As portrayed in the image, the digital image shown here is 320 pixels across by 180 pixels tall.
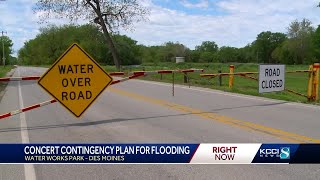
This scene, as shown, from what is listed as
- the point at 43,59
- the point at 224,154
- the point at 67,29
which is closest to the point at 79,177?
the point at 224,154

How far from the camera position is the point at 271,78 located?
14570mm

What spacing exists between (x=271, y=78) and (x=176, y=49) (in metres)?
153

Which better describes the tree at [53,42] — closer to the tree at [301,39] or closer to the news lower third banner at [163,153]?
the tree at [301,39]

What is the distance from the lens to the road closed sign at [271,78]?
14.2 metres

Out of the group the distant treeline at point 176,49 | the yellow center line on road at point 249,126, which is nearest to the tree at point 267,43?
the distant treeline at point 176,49

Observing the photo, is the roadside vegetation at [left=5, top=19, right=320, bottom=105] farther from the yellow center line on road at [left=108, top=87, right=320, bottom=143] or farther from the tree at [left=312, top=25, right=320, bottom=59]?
the yellow center line on road at [left=108, top=87, right=320, bottom=143]

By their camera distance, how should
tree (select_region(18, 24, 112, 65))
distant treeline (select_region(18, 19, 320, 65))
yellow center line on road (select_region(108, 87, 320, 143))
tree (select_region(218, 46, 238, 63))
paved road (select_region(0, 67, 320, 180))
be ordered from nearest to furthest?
1. paved road (select_region(0, 67, 320, 180))
2. yellow center line on road (select_region(108, 87, 320, 143))
3. distant treeline (select_region(18, 19, 320, 65))
4. tree (select_region(18, 24, 112, 65))
5. tree (select_region(218, 46, 238, 63))

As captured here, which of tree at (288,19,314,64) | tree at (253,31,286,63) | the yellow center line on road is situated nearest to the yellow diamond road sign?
the yellow center line on road

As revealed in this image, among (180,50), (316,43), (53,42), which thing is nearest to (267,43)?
(180,50)

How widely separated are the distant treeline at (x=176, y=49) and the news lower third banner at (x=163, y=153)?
4773cm

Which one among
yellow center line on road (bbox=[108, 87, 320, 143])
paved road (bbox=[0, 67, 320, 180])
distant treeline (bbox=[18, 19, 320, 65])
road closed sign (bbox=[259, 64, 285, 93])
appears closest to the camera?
paved road (bbox=[0, 67, 320, 180])

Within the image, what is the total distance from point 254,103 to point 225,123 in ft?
16.0

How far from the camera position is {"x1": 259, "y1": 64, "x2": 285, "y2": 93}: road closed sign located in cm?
1418

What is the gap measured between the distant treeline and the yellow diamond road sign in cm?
4383
